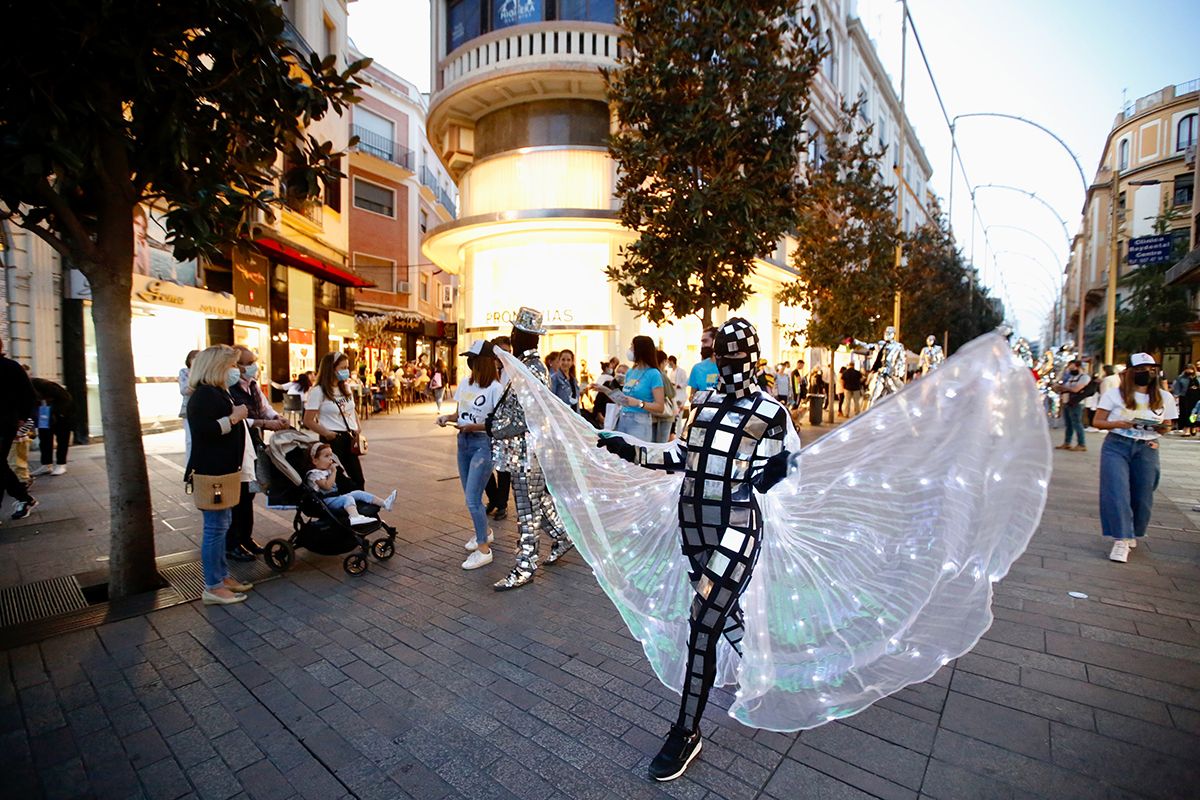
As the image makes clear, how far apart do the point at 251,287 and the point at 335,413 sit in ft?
44.5

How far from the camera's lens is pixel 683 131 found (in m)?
9.39

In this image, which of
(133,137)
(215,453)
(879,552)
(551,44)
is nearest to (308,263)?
(551,44)

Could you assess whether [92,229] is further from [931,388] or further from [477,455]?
[931,388]

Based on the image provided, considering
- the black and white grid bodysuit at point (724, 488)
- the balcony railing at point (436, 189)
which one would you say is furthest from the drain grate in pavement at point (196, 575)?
the balcony railing at point (436, 189)

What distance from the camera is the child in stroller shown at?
5109 millimetres

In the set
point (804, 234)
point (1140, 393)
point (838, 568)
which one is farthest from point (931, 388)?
point (804, 234)

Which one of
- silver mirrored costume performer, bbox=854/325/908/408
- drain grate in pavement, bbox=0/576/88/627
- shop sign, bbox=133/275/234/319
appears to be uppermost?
shop sign, bbox=133/275/234/319

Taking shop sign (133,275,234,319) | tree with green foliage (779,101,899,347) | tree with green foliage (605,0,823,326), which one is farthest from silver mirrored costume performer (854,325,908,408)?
shop sign (133,275,234,319)

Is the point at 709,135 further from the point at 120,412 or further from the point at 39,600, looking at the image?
the point at 39,600

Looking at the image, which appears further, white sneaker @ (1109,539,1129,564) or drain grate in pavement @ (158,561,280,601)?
white sneaker @ (1109,539,1129,564)

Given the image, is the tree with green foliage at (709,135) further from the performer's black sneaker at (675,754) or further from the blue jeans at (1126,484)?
the performer's black sneaker at (675,754)

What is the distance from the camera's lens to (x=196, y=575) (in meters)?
5.00

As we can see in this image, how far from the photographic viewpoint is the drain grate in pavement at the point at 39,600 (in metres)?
4.23

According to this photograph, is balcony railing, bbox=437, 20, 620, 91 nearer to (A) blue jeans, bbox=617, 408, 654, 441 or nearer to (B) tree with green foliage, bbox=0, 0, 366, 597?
(A) blue jeans, bbox=617, 408, 654, 441
